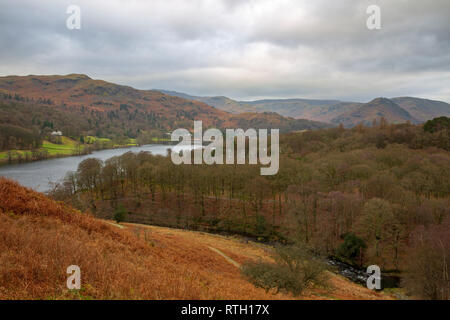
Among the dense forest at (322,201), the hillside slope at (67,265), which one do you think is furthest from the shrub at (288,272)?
the dense forest at (322,201)

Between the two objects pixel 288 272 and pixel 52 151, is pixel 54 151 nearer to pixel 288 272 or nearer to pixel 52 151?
pixel 52 151

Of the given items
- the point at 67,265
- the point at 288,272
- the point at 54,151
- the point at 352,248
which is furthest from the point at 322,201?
the point at 54,151

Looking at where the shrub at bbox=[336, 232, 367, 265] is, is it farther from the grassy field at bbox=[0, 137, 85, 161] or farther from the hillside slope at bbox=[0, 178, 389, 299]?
the grassy field at bbox=[0, 137, 85, 161]

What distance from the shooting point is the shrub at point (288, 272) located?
13.3 m

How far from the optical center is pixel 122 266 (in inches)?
346

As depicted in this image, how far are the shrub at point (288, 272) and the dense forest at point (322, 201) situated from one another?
9603 millimetres

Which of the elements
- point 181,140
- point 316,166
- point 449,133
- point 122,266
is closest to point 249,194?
point 316,166

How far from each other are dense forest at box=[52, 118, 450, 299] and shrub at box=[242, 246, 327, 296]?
378 inches

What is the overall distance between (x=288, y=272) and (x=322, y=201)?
24.7 metres

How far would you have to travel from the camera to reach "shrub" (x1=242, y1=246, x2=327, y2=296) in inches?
523

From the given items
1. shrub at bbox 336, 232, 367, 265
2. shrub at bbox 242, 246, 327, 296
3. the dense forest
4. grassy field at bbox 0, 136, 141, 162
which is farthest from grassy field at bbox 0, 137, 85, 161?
shrub at bbox 336, 232, 367, 265

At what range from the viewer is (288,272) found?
13953 millimetres
